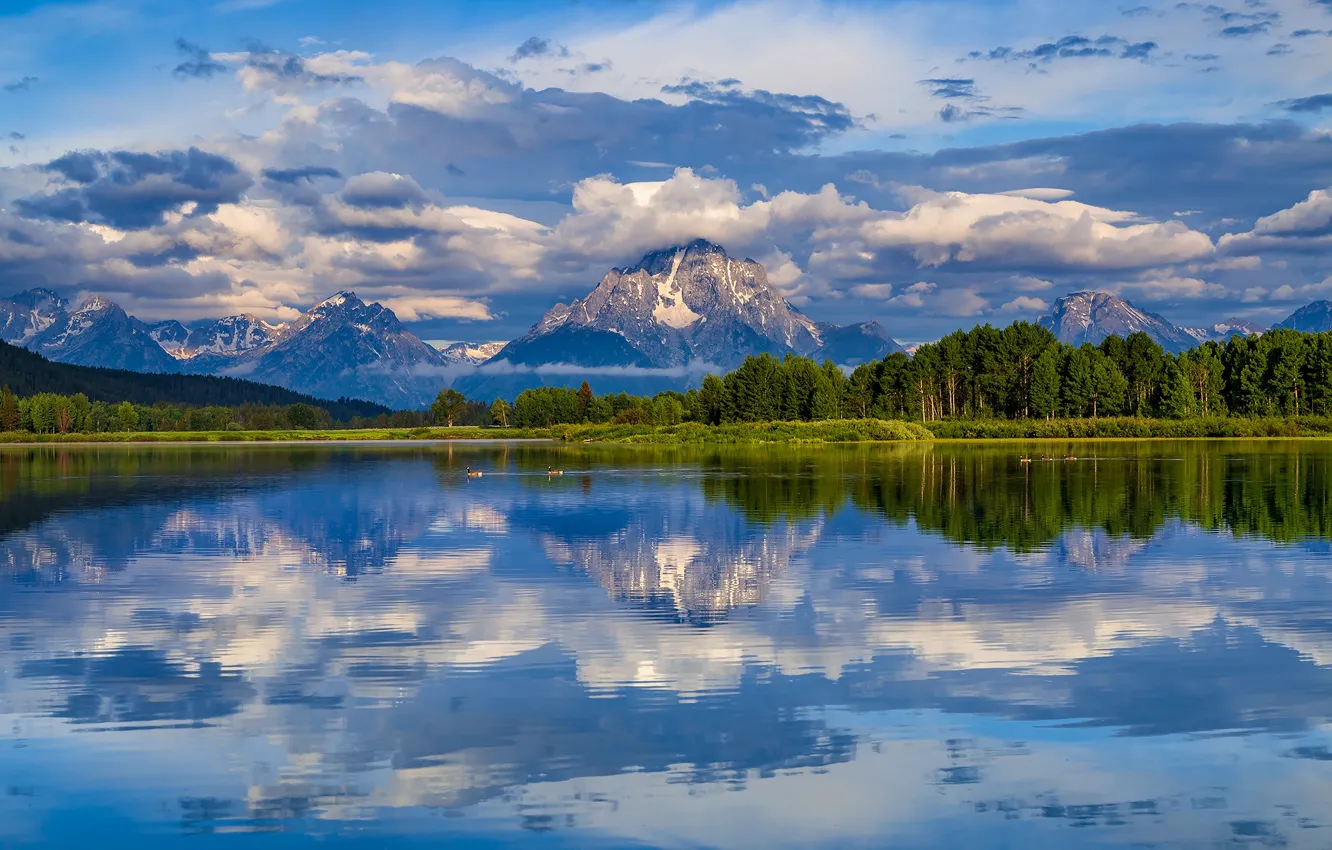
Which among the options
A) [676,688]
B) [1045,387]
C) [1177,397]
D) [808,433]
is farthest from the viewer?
[1045,387]

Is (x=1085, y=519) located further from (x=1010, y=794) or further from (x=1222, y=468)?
(x=1222, y=468)

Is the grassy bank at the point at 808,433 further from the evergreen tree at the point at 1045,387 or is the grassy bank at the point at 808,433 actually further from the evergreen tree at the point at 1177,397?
the evergreen tree at the point at 1177,397

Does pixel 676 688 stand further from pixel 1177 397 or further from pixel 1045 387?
pixel 1045 387

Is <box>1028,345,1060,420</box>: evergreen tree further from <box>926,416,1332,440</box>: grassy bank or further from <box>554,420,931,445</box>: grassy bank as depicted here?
→ <box>554,420,931,445</box>: grassy bank

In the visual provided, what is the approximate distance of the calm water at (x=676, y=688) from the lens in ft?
48.9

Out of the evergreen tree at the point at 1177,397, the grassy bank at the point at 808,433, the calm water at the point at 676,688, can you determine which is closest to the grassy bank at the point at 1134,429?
the grassy bank at the point at 808,433

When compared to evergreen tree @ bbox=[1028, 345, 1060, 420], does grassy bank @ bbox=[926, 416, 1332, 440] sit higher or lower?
lower

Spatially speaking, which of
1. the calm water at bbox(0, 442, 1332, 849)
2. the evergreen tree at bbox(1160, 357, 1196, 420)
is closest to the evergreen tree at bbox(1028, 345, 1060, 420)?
the evergreen tree at bbox(1160, 357, 1196, 420)

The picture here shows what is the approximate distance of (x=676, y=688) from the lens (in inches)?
818

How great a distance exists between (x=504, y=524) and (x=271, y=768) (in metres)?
35.3

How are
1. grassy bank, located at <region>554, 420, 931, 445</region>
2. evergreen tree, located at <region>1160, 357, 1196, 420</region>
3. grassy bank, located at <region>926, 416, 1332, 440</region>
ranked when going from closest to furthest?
grassy bank, located at <region>926, 416, 1332, 440</region> → grassy bank, located at <region>554, 420, 931, 445</region> → evergreen tree, located at <region>1160, 357, 1196, 420</region>

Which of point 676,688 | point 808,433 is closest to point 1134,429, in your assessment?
point 808,433

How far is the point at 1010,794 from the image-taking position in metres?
15.5

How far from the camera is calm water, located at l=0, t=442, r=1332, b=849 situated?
1491 centimetres
